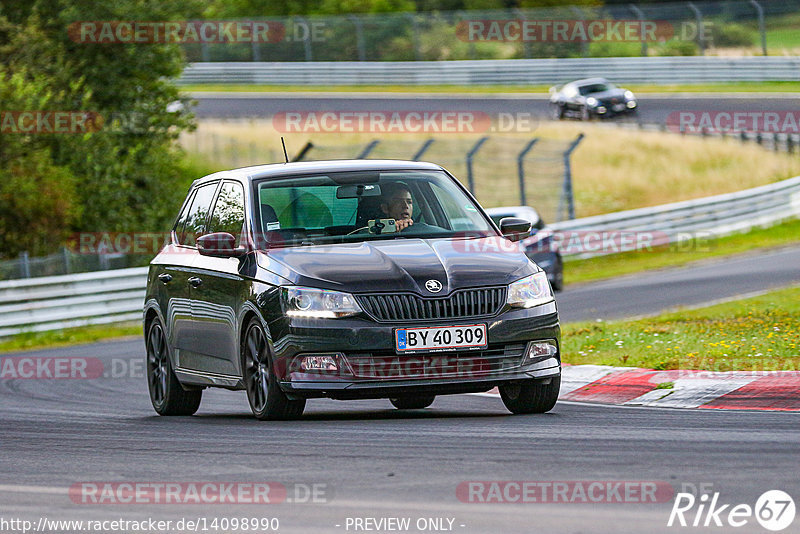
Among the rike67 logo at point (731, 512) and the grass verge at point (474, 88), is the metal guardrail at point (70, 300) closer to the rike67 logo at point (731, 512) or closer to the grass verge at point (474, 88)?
the rike67 logo at point (731, 512)

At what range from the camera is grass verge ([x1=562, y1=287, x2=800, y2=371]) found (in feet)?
36.5

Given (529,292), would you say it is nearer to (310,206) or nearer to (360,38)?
(310,206)

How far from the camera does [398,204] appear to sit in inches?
386

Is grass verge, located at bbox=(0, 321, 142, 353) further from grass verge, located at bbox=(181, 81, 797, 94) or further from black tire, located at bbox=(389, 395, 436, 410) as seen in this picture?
grass verge, located at bbox=(181, 81, 797, 94)

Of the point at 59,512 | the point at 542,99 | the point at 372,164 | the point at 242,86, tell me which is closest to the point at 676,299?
the point at 372,164

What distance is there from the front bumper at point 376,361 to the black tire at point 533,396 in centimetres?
43

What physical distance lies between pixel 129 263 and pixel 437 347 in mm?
19234

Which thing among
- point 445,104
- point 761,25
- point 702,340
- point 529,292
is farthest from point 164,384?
point 761,25

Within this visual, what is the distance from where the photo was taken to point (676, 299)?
834 inches

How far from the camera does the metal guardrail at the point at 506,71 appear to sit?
50906 millimetres

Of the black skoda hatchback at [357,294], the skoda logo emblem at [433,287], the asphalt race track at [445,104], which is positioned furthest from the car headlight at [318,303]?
the asphalt race track at [445,104]

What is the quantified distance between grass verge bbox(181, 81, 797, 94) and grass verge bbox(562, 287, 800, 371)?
33.6 m

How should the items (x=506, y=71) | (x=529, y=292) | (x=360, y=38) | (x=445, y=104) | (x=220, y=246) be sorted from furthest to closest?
(x=360, y=38), (x=506, y=71), (x=445, y=104), (x=220, y=246), (x=529, y=292)

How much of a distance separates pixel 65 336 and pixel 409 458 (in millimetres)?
18773
